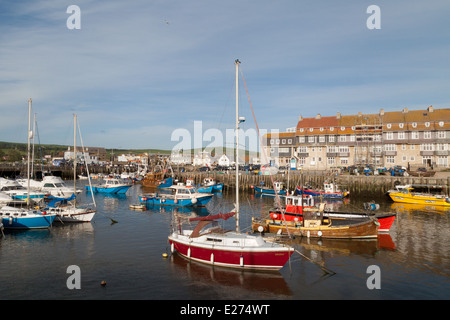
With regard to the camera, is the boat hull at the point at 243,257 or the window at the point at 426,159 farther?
the window at the point at 426,159

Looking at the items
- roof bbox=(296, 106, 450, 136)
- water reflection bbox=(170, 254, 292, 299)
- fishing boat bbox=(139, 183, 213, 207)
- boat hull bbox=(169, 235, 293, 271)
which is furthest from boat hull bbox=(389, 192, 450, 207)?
water reflection bbox=(170, 254, 292, 299)

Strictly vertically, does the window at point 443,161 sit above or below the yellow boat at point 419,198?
above

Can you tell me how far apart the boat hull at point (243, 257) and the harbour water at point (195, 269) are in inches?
18.9

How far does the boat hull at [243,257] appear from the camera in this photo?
63.3 feet

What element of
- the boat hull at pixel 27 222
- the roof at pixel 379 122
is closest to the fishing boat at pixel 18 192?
the boat hull at pixel 27 222

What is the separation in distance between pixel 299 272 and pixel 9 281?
1708 centimetres

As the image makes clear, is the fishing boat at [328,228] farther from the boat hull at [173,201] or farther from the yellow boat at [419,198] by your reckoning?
the yellow boat at [419,198]

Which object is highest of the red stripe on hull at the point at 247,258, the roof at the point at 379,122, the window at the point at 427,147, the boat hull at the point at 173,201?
the roof at the point at 379,122

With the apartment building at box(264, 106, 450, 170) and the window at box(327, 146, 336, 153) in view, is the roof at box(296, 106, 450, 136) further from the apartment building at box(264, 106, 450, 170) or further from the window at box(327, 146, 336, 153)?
the window at box(327, 146, 336, 153)

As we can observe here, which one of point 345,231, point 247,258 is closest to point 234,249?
point 247,258
